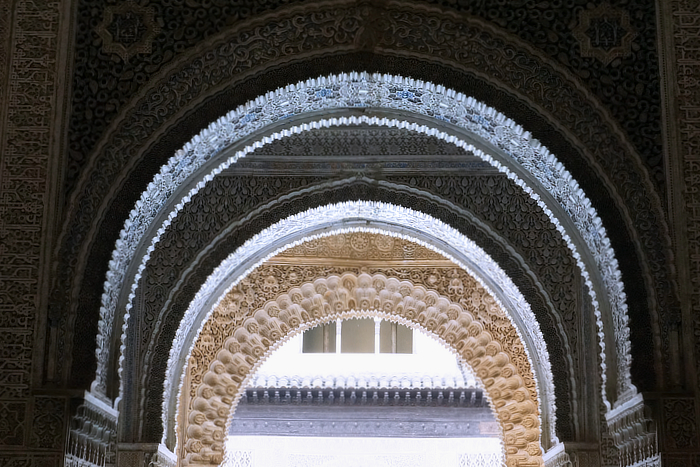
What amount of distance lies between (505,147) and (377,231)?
198 centimetres

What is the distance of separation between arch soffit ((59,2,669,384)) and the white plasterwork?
5.4 inches

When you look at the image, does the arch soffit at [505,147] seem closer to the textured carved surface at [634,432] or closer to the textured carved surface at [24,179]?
the textured carved surface at [634,432]

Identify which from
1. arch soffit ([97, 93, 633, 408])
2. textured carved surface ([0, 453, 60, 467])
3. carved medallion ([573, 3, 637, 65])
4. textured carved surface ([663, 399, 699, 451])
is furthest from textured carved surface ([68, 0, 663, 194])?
textured carved surface ([0, 453, 60, 467])

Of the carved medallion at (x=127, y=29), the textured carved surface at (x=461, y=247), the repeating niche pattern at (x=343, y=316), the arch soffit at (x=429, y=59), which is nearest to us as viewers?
the arch soffit at (x=429, y=59)

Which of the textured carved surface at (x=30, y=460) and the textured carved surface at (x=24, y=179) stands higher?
the textured carved surface at (x=24, y=179)

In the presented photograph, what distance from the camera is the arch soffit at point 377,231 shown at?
6012mm

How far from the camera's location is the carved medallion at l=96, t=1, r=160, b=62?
418 cm

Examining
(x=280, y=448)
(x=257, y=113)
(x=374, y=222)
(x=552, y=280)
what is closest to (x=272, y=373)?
(x=280, y=448)

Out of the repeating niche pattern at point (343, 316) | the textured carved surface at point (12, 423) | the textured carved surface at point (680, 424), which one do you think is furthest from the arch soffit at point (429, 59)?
the repeating niche pattern at point (343, 316)

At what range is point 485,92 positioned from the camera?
426 cm

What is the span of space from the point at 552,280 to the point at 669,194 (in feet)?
6.14

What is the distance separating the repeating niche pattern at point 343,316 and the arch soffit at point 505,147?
8.96ft

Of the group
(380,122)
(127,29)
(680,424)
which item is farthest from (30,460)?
(680,424)

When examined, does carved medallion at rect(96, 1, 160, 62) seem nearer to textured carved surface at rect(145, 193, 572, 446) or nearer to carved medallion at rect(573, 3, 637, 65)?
carved medallion at rect(573, 3, 637, 65)
